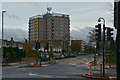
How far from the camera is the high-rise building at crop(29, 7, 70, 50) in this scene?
140750 mm

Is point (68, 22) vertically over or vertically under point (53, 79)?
over

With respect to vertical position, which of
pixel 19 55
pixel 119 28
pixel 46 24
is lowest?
pixel 19 55

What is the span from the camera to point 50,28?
14175 cm

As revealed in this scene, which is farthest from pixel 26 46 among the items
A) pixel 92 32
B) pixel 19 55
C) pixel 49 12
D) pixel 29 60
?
pixel 49 12

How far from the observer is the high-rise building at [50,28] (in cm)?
14075

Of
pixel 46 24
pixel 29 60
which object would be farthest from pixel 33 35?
pixel 29 60

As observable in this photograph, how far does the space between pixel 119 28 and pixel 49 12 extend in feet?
480

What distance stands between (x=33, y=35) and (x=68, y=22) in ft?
79.7

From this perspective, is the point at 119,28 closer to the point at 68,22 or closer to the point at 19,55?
the point at 19,55

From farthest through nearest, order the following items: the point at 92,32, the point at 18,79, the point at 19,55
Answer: the point at 92,32 → the point at 19,55 → the point at 18,79

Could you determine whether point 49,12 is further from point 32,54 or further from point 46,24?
point 32,54

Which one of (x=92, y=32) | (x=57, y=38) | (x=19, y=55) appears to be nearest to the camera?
(x=19, y=55)

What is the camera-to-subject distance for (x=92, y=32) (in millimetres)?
68250

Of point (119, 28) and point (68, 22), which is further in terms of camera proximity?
point (68, 22)
